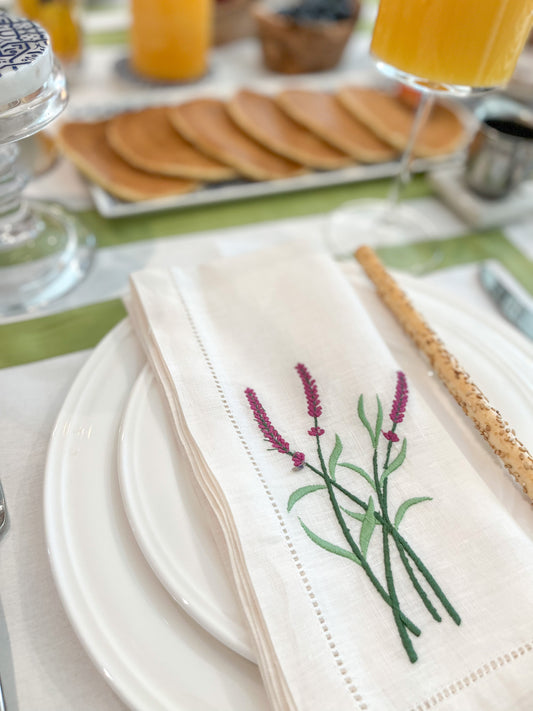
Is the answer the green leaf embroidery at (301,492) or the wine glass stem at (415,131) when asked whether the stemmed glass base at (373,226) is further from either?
the green leaf embroidery at (301,492)

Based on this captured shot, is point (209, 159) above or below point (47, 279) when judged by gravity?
above

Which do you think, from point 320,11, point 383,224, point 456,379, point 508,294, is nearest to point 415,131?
point 383,224

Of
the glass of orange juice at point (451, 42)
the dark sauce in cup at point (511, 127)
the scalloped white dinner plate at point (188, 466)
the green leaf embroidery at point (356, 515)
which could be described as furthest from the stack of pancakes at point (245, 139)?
the green leaf embroidery at point (356, 515)

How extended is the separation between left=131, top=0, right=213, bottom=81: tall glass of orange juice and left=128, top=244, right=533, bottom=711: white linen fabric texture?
0.71 m

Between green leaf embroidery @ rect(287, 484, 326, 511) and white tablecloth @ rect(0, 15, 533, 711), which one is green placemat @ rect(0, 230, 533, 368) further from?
green leaf embroidery @ rect(287, 484, 326, 511)

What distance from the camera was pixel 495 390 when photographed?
1.91 ft

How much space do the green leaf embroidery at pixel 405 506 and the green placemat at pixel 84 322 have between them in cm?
40

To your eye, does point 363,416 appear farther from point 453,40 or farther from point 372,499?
point 453,40

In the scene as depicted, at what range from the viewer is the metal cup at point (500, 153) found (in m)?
0.87

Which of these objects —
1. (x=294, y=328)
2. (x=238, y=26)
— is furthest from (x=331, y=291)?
(x=238, y=26)

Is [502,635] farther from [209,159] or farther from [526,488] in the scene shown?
[209,159]

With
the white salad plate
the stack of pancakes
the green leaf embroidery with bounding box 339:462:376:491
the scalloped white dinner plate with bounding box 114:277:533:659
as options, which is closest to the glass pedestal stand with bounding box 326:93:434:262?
the stack of pancakes

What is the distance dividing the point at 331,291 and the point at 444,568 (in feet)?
1.01

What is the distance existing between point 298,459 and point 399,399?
122 millimetres
